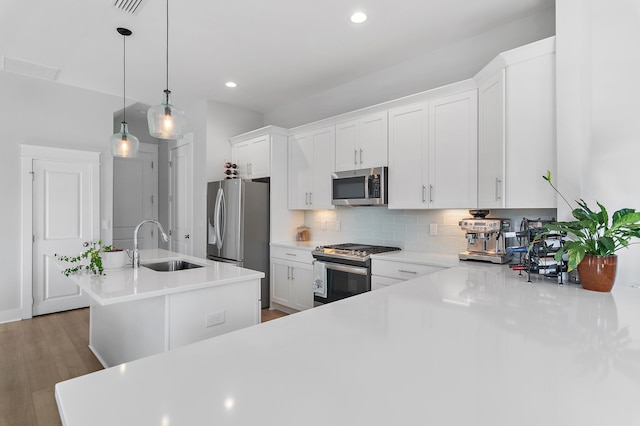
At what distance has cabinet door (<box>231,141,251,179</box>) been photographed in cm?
463

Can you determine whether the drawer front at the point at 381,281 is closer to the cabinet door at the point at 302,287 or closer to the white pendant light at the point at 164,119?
the cabinet door at the point at 302,287

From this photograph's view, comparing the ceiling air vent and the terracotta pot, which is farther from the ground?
the ceiling air vent

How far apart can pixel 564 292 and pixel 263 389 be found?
62.2 inches

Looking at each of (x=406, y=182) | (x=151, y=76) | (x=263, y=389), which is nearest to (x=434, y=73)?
(x=406, y=182)

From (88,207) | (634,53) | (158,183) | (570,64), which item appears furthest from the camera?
(158,183)

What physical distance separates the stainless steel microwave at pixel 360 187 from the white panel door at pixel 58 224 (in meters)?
3.13

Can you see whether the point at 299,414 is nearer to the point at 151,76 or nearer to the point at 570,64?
the point at 570,64

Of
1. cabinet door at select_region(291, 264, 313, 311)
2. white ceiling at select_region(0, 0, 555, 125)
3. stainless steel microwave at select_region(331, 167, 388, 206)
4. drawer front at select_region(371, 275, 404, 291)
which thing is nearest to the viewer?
white ceiling at select_region(0, 0, 555, 125)

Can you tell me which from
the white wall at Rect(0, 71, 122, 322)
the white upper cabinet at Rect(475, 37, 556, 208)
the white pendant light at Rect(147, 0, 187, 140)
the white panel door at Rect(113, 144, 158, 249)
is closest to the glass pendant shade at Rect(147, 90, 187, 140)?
the white pendant light at Rect(147, 0, 187, 140)

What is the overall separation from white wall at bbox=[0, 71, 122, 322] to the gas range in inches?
129

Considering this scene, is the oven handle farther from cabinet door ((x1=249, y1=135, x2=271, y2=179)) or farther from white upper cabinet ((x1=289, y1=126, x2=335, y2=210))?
cabinet door ((x1=249, y1=135, x2=271, y2=179))

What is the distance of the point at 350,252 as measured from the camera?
131 inches

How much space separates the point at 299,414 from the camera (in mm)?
633

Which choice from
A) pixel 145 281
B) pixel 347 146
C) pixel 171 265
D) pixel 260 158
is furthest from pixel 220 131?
pixel 145 281
